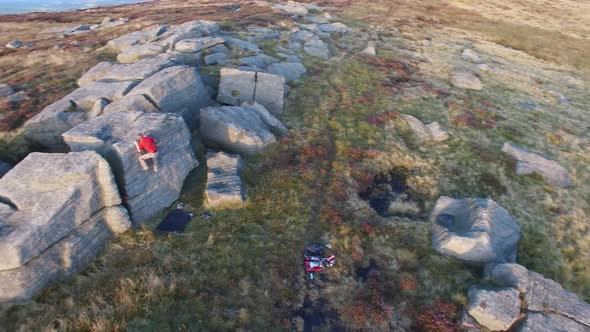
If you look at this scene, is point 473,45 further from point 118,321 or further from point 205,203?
point 118,321

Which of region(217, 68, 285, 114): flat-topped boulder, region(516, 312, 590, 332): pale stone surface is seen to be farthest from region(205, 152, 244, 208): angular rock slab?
region(516, 312, 590, 332): pale stone surface

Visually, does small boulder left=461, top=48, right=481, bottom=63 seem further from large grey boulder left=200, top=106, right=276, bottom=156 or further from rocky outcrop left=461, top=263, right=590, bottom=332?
rocky outcrop left=461, top=263, right=590, bottom=332

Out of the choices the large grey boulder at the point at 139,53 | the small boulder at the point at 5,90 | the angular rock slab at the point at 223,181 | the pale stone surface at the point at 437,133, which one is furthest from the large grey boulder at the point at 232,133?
the small boulder at the point at 5,90

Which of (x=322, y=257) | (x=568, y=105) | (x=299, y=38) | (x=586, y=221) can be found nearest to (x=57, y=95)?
(x=322, y=257)

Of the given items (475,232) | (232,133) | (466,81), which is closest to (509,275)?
(475,232)

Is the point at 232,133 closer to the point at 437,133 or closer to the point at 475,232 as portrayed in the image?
the point at 475,232
